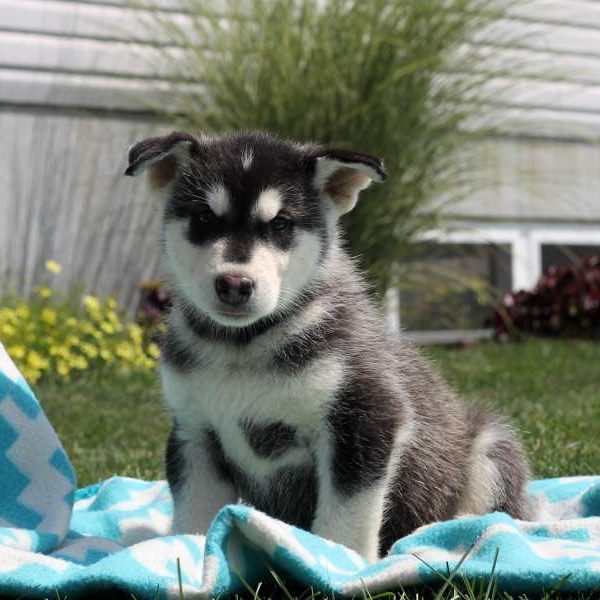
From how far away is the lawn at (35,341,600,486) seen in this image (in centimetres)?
438

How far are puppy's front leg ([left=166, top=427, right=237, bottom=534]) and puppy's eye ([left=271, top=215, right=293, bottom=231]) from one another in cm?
60

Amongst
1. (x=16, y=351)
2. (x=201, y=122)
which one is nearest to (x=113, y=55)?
(x=201, y=122)

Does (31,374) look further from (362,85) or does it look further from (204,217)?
(204,217)

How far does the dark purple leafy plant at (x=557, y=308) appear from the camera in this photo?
32.2 feet

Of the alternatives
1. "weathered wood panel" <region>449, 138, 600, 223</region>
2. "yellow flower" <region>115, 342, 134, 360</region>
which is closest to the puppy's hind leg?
"yellow flower" <region>115, 342, 134, 360</region>

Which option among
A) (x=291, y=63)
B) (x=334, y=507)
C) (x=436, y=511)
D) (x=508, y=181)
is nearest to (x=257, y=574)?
(x=334, y=507)

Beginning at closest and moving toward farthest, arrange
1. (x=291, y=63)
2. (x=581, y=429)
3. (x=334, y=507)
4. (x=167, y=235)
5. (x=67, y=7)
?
1. (x=334, y=507)
2. (x=167, y=235)
3. (x=581, y=429)
4. (x=291, y=63)
5. (x=67, y=7)

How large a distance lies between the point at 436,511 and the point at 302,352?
68cm

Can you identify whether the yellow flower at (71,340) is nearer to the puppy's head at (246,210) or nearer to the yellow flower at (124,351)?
the yellow flower at (124,351)

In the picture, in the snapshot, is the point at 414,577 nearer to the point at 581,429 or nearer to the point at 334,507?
the point at 334,507

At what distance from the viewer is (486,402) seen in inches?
154

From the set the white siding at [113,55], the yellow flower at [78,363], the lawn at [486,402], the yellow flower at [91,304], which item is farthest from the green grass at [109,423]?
the white siding at [113,55]

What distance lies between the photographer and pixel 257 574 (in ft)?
8.14

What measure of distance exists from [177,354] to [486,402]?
145cm
